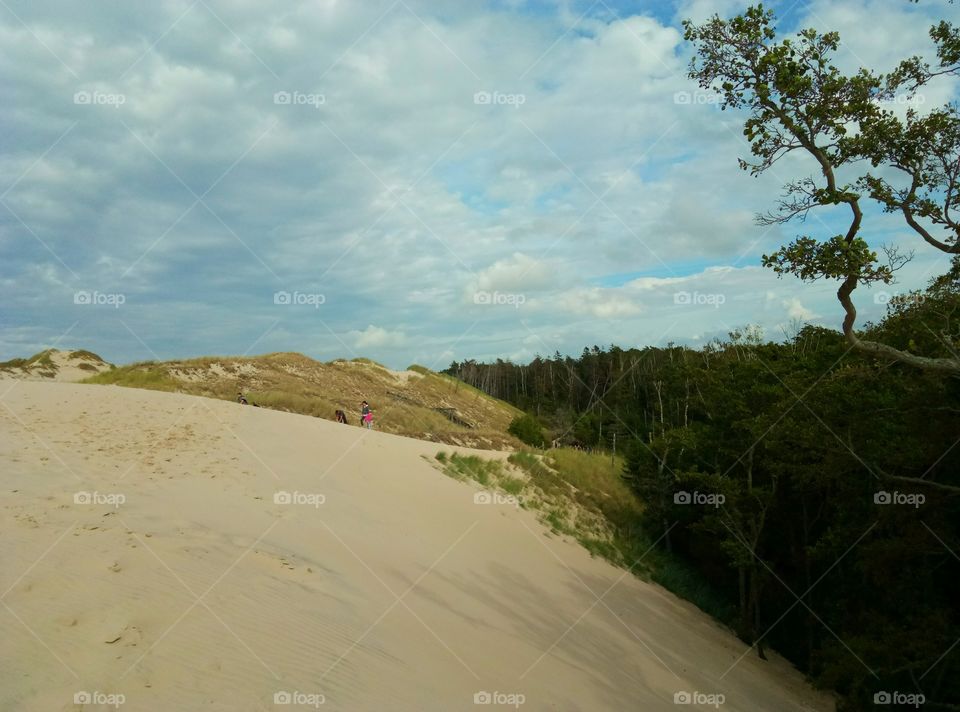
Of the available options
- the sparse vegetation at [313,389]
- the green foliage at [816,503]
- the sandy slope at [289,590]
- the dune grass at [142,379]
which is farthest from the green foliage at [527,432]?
the sandy slope at [289,590]

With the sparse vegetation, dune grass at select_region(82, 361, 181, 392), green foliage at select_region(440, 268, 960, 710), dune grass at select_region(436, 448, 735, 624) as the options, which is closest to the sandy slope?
dune grass at select_region(436, 448, 735, 624)

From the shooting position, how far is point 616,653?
1234cm

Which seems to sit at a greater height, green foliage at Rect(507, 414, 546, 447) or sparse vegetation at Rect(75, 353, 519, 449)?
sparse vegetation at Rect(75, 353, 519, 449)

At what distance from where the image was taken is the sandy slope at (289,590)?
5.84 meters

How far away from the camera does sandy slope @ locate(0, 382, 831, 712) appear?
5.84 meters

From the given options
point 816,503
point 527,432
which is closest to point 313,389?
point 527,432

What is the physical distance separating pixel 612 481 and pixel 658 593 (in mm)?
11721

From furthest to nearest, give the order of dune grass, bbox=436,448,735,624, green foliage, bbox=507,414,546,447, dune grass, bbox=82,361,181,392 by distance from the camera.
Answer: green foliage, bbox=507,414,546,447 → dune grass, bbox=82,361,181,392 → dune grass, bbox=436,448,735,624

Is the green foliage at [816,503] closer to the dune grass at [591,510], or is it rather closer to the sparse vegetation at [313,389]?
the dune grass at [591,510]

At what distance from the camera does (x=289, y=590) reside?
26.8ft

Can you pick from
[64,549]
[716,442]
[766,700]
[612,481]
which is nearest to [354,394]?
[612,481]

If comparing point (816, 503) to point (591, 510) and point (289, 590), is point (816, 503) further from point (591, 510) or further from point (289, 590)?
point (289, 590)

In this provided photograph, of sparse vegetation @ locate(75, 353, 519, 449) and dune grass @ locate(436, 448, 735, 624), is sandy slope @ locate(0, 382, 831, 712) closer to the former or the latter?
dune grass @ locate(436, 448, 735, 624)

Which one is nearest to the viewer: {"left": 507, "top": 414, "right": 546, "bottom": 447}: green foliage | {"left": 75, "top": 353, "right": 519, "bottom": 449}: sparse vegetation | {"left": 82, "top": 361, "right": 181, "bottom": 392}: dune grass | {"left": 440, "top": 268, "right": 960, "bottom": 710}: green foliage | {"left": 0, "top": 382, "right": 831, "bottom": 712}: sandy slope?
{"left": 0, "top": 382, "right": 831, "bottom": 712}: sandy slope
